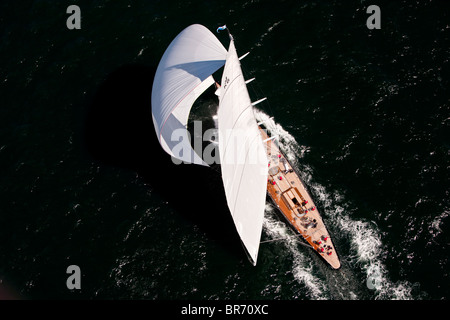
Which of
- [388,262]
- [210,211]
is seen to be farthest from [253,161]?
[388,262]

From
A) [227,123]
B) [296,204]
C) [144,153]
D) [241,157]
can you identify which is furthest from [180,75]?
[296,204]

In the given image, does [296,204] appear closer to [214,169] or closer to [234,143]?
[214,169]

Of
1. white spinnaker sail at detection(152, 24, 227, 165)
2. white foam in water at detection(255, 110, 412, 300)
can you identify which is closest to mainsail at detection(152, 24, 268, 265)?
white spinnaker sail at detection(152, 24, 227, 165)

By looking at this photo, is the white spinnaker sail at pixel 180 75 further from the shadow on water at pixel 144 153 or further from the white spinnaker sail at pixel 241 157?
the white spinnaker sail at pixel 241 157

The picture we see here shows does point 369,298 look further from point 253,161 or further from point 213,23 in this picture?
point 213,23

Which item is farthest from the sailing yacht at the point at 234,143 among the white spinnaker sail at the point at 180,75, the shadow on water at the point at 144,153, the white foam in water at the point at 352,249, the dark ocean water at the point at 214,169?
the shadow on water at the point at 144,153

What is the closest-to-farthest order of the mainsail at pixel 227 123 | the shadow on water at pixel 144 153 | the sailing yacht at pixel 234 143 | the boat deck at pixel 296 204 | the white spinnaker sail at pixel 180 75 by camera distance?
1. the mainsail at pixel 227 123
2. the sailing yacht at pixel 234 143
3. the white spinnaker sail at pixel 180 75
4. the boat deck at pixel 296 204
5. the shadow on water at pixel 144 153

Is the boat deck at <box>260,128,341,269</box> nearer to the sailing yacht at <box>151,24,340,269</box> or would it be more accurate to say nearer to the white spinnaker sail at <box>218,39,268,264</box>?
the sailing yacht at <box>151,24,340,269</box>
